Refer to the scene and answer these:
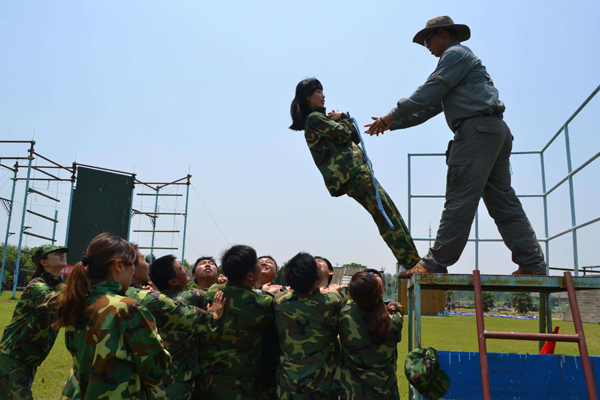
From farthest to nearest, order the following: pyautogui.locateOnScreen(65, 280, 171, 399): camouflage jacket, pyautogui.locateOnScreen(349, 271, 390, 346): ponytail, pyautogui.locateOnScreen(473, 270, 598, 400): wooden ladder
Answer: pyautogui.locateOnScreen(349, 271, 390, 346): ponytail < pyautogui.locateOnScreen(473, 270, 598, 400): wooden ladder < pyautogui.locateOnScreen(65, 280, 171, 399): camouflage jacket

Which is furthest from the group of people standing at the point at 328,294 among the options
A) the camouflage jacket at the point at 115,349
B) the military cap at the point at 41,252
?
the military cap at the point at 41,252

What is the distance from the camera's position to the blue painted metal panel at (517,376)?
3154 mm

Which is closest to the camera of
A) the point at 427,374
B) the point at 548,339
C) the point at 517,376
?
the point at 548,339

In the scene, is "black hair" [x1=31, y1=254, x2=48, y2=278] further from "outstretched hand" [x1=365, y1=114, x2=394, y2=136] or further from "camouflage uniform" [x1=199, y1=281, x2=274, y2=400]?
"outstretched hand" [x1=365, y1=114, x2=394, y2=136]

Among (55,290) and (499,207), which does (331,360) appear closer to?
(499,207)

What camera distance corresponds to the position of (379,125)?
383 centimetres

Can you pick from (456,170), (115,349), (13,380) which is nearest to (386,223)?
(456,170)

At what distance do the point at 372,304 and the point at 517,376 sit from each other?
1086mm

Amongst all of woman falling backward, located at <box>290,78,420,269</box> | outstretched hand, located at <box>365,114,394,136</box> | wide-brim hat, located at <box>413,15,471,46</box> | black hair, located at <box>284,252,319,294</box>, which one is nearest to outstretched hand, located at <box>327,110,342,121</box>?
woman falling backward, located at <box>290,78,420,269</box>

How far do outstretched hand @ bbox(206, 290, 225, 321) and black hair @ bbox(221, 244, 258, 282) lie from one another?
0.15 metres

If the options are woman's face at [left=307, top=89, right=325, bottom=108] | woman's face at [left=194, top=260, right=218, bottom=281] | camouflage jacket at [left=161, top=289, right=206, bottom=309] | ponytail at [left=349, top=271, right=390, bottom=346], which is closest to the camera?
ponytail at [left=349, top=271, right=390, bottom=346]

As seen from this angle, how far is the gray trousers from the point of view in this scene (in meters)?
3.53

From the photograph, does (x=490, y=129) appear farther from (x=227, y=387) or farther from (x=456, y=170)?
(x=227, y=387)

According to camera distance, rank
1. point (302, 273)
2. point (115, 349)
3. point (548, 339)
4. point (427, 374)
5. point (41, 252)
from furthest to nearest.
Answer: point (41, 252)
point (302, 273)
point (427, 374)
point (548, 339)
point (115, 349)
